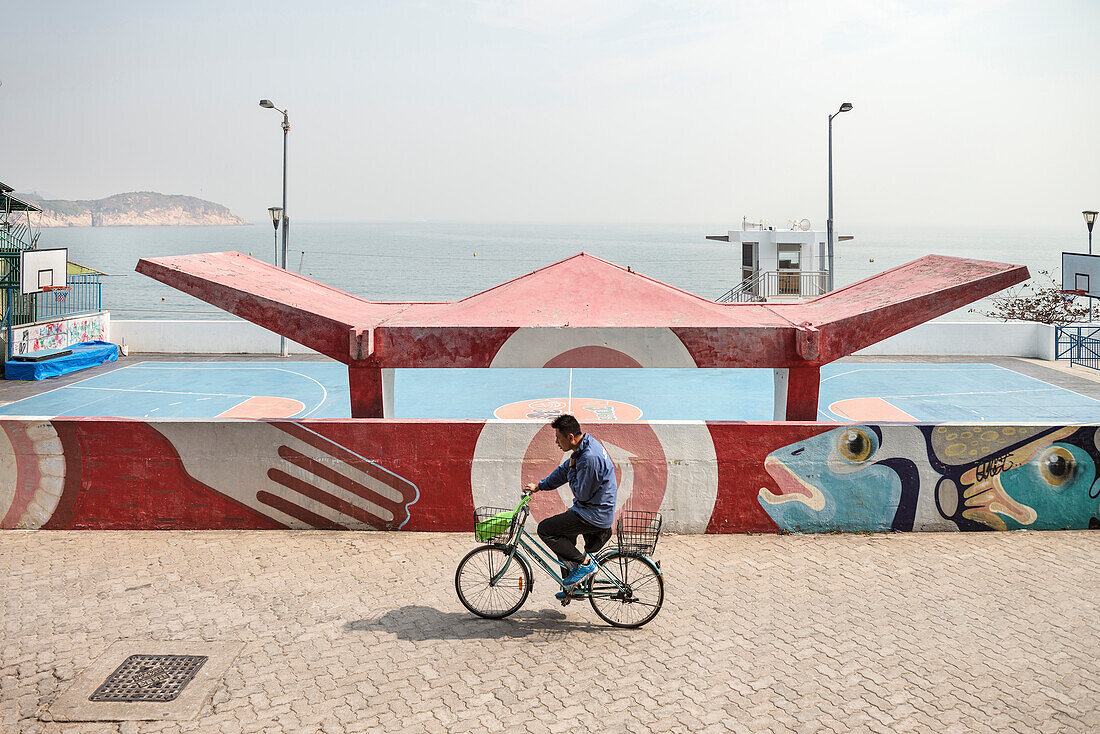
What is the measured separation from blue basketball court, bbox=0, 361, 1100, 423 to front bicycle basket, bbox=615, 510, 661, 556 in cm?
1198

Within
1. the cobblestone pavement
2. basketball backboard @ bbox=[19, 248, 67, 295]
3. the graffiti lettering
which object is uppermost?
basketball backboard @ bbox=[19, 248, 67, 295]

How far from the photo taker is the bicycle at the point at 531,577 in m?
8.56

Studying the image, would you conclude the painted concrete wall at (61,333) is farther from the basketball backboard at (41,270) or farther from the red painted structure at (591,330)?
the red painted structure at (591,330)

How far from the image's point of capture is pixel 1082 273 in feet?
105

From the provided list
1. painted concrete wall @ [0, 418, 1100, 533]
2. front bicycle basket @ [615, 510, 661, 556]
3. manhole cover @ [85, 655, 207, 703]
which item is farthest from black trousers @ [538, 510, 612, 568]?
manhole cover @ [85, 655, 207, 703]

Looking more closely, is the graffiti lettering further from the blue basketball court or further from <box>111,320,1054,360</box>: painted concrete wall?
<box>111,320,1054,360</box>: painted concrete wall

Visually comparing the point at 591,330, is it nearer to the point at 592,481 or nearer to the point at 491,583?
the point at 592,481

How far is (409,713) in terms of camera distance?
7.06m

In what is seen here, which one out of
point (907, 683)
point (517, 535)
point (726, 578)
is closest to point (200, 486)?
point (517, 535)

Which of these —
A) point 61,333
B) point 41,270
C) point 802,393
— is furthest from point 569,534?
point 41,270

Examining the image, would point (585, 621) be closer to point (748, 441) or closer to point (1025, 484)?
point (748, 441)

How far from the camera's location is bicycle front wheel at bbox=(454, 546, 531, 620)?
8.73m

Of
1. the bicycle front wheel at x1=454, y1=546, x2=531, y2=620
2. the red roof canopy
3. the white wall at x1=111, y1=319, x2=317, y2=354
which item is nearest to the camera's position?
the bicycle front wheel at x1=454, y1=546, x2=531, y2=620

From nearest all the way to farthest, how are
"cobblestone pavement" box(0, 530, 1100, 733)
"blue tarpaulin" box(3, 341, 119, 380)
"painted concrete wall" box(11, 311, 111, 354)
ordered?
1. "cobblestone pavement" box(0, 530, 1100, 733)
2. "blue tarpaulin" box(3, 341, 119, 380)
3. "painted concrete wall" box(11, 311, 111, 354)
